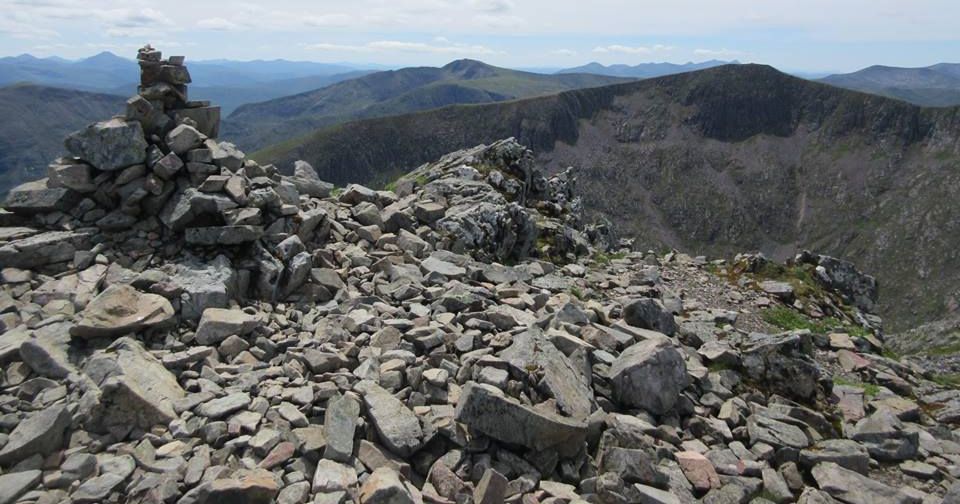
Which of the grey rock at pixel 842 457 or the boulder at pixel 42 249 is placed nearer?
the grey rock at pixel 842 457

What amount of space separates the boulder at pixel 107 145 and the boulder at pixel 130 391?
23.3 feet

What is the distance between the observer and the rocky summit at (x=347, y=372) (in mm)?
9219

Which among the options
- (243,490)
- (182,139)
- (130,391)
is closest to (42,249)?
(182,139)

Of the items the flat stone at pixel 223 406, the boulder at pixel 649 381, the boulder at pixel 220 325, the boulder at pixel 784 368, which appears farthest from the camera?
the boulder at pixel 784 368

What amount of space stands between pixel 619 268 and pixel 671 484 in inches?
667

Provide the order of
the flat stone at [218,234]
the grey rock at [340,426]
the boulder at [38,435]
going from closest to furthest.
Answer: the boulder at [38,435] → the grey rock at [340,426] → the flat stone at [218,234]

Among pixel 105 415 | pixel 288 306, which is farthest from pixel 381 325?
pixel 105 415

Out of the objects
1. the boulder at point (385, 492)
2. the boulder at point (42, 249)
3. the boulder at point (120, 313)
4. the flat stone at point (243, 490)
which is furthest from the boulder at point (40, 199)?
the boulder at point (385, 492)

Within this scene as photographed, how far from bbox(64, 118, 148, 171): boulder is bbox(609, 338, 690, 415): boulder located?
14.8 m

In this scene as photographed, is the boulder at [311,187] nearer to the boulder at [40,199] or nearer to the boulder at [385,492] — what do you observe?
the boulder at [40,199]

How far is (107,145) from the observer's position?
51.6 feet

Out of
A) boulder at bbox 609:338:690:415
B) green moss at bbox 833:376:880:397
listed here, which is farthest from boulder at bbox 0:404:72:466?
green moss at bbox 833:376:880:397

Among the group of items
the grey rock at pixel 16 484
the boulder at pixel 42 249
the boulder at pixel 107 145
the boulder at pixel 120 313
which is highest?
the boulder at pixel 107 145

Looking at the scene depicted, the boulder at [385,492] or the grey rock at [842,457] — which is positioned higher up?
the boulder at [385,492]
